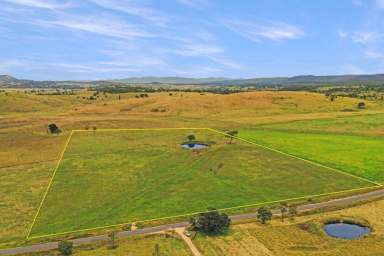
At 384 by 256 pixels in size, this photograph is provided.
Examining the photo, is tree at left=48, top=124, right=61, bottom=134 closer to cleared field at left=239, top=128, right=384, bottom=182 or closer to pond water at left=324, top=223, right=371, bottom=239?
cleared field at left=239, top=128, right=384, bottom=182

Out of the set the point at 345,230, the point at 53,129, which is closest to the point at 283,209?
the point at 345,230

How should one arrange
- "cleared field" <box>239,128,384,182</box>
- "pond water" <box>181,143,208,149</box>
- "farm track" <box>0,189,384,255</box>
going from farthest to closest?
"pond water" <box>181,143,208,149</box> → "cleared field" <box>239,128,384,182</box> → "farm track" <box>0,189,384,255</box>

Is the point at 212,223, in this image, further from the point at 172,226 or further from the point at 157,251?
the point at 157,251

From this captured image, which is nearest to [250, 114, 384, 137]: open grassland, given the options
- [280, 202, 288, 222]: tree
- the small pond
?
the small pond

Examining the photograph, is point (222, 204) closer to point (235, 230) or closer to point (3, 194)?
point (235, 230)

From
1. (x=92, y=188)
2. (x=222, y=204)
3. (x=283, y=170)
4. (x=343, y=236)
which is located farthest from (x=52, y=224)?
(x=283, y=170)
